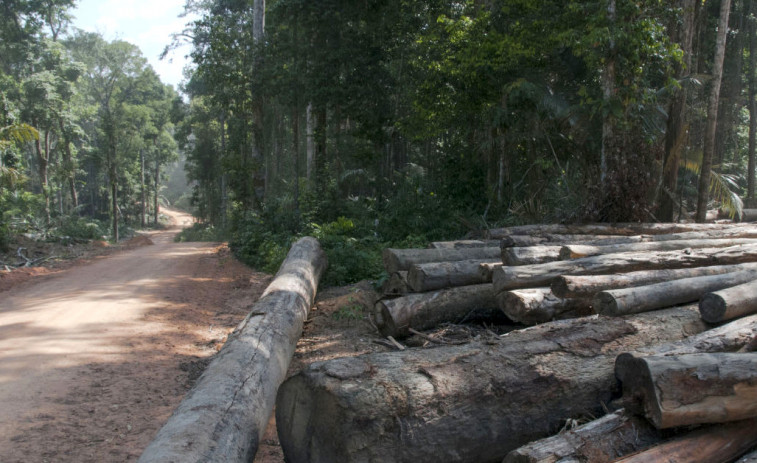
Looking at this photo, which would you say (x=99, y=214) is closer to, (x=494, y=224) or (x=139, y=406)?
(x=494, y=224)

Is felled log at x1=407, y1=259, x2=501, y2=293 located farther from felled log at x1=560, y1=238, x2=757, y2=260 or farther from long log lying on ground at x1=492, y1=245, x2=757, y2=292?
felled log at x1=560, y1=238, x2=757, y2=260

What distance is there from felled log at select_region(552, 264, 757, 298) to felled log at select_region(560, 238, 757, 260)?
2.31ft

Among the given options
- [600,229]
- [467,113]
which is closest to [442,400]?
[600,229]

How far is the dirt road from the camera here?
4.22m

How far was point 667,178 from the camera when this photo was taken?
1305cm

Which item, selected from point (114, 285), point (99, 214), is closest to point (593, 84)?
point (114, 285)

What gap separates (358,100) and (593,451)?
1570 cm

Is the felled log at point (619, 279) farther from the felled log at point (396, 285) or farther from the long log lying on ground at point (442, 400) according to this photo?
the felled log at point (396, 285)

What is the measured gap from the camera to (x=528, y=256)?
6.29 metres

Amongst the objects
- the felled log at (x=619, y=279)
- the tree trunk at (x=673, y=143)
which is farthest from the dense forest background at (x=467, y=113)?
the felled log at (x=619, y=279)

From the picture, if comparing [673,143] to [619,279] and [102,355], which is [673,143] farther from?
[102,355]

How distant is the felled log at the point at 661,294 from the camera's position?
4824mm

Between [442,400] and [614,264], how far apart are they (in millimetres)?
3525

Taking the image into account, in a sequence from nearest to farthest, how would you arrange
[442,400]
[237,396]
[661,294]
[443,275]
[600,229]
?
[442,400]
[237,396]
[661,294]
[443,275]
[600,229]
